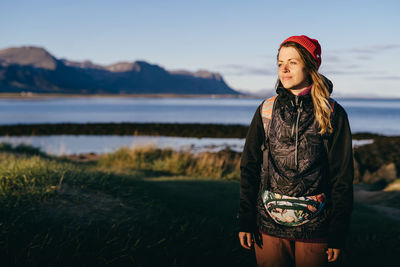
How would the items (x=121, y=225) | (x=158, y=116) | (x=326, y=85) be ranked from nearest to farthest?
(x=326, y=85), (x=121, y=225), (x=158, y=116)

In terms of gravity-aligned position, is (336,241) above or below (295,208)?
below

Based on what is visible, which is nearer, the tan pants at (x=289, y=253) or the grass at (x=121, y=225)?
the tan pants at (x=289, y=253)

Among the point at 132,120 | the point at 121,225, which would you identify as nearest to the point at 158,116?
the point at 132,120

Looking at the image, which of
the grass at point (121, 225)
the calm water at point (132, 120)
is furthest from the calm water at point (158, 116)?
the grass at point (121, 225)

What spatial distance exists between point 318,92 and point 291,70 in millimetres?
232

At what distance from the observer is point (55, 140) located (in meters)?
30.4

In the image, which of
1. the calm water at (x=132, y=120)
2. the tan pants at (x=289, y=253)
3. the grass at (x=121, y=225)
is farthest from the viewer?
the calm water at (x=132, y=120)

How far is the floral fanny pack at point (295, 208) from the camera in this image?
2.47m

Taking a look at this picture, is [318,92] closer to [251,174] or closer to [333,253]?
[251,174]

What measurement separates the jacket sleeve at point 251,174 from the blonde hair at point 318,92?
15.7 inches

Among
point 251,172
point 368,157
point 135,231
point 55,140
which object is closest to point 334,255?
point 251,172

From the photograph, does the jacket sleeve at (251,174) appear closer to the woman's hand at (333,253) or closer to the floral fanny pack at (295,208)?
the floral fanny pack at (295,208)

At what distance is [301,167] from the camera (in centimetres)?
249

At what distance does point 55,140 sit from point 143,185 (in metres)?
25.4
